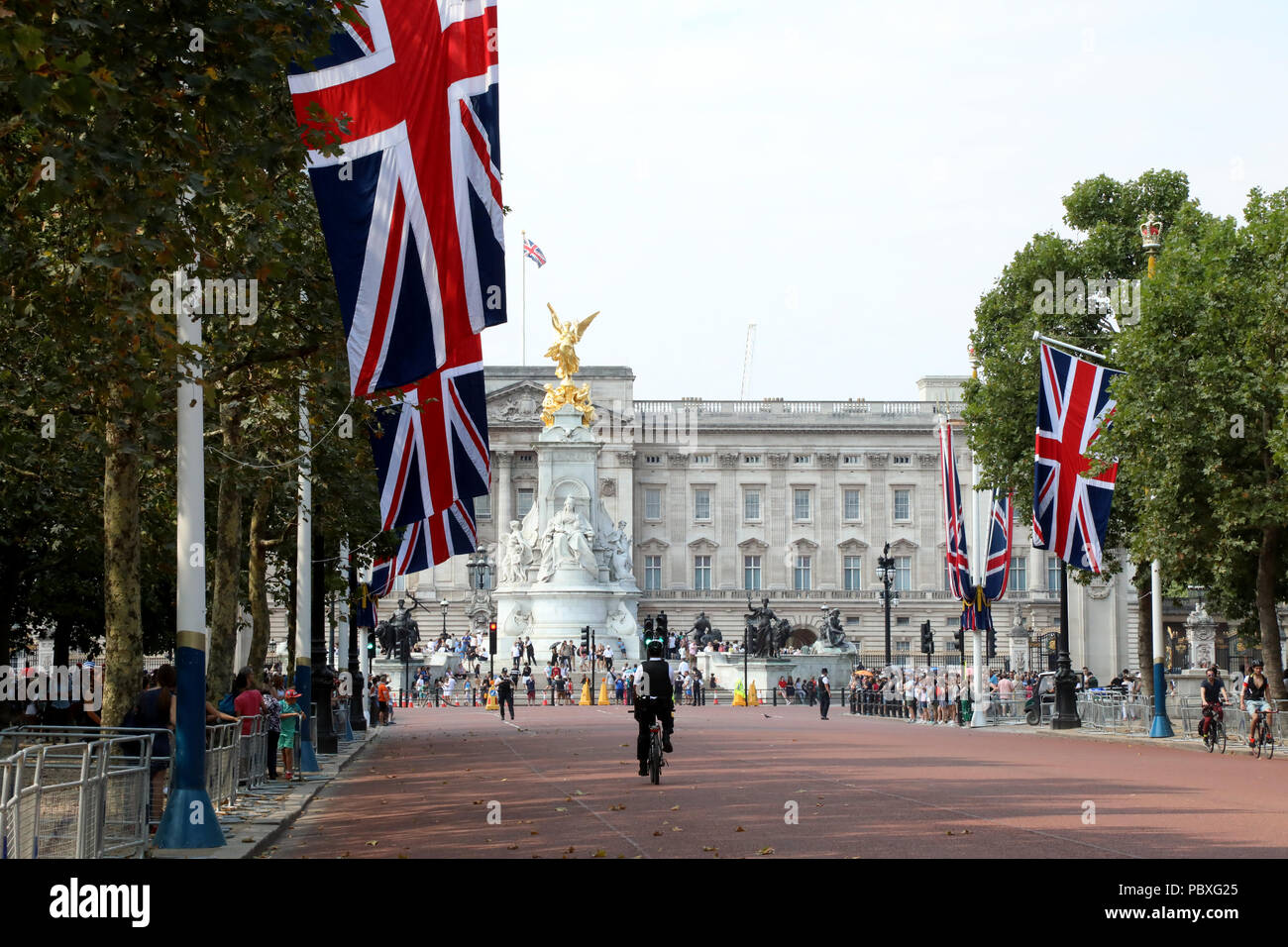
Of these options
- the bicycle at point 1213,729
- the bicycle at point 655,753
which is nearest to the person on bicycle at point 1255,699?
the bicycle at point 1213,729

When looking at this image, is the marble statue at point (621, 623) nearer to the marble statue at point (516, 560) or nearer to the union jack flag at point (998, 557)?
the marble statue at point (516, 560)

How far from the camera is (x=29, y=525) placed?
35688 millimetres

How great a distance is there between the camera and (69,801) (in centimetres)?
1210

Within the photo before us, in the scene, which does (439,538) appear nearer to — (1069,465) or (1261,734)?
(1069,465)

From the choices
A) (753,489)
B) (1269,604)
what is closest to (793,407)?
(753,489)

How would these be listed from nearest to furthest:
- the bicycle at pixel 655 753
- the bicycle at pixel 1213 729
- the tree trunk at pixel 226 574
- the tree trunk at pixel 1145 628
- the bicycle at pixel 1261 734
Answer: the bicycle at pixel 655 753 → the tree trunk at pixel 226 574 → the bicycle at pixel 1261 734 → the bicycle at pixel 1213 729 → the tree trunk at pixel 1145 628

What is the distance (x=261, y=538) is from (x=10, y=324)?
14537 mm

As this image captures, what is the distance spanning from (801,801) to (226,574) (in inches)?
503

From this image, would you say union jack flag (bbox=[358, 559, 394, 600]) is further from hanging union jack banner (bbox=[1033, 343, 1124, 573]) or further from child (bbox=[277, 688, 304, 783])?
hanging union jack banner (bbox=[1033, 343, 1124, 573])

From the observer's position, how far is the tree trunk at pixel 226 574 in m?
28.9

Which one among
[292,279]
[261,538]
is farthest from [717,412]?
[292,279]

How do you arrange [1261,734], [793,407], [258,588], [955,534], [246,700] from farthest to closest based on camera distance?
1. [793,407]
2. [955,534]
3. [258,588]
4. [1261,734]
5. [246,700]

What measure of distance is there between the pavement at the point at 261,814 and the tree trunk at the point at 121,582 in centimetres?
191
